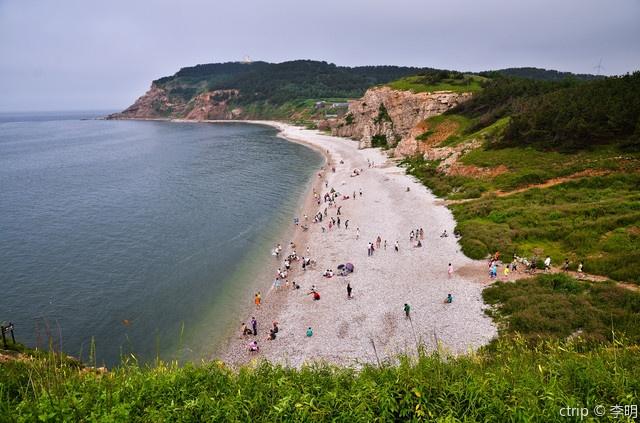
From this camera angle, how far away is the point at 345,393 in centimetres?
943

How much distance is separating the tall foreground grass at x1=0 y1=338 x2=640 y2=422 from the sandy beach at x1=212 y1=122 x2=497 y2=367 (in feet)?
7.14

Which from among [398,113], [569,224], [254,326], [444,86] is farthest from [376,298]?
[444,86]

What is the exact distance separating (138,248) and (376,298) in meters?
27.8

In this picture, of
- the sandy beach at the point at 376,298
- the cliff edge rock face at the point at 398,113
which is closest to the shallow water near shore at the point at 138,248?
the sandy beach at the point at 376,298

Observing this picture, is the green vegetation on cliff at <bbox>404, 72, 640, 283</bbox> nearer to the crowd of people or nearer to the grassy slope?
the grassy slope

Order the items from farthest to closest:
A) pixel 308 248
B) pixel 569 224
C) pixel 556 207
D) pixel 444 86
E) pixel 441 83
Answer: pixel 441 83 → pixel 444 86 → pixel 308 248 → pixel 556 207 → pixel 569 224

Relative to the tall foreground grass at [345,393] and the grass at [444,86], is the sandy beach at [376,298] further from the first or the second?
the grass at [444,86]

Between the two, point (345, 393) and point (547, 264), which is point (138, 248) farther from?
point (547, 264)

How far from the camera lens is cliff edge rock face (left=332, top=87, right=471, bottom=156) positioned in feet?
275

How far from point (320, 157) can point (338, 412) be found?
89.4 m

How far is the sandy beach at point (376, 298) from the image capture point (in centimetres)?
2231

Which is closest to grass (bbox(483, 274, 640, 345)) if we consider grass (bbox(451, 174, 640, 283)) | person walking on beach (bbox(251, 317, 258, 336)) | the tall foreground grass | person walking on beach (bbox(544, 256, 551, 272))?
person walking on beach (bbox(544, 256, 551, 272))

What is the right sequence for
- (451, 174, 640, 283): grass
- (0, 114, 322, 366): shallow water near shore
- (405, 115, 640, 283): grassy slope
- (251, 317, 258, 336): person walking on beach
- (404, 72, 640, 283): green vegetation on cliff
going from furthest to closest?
(404, 72, 640, 283): green vegetation on cliff
(405, 115, 640, 283): grassy slope
(451, 174, 640, 283): grass
(0, 114, 322, 366): shallow water near shore
(251, 317, 258, 336): person walking on beach

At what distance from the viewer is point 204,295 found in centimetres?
3130
